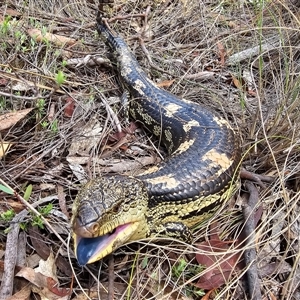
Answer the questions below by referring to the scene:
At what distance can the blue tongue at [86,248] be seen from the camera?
2.30 m

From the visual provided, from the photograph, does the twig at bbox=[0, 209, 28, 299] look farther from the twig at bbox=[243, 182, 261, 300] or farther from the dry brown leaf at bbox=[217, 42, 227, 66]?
the dry brown leaf at bbox=[217, 42, 227, 66]

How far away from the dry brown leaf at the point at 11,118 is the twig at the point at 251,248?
167 centimetres

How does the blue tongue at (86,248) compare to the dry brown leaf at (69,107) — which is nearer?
the blue tongue at (86,248)

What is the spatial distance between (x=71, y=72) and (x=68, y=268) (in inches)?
77.8

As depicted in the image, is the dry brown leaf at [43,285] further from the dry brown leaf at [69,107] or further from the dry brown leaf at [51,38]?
the dry brown leaf at [51,38]

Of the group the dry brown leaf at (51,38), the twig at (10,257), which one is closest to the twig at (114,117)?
the dry brown leaf at (51,38)

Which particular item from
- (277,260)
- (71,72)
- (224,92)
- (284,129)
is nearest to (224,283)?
(277,260)

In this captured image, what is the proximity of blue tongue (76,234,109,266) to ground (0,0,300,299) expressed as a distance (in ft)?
0.49

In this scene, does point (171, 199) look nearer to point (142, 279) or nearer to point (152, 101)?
point (142, 279)

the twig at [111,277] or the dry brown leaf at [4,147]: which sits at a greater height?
the dry brown leaf at [4,147]

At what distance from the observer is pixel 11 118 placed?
3215 mm

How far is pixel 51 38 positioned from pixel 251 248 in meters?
2.66

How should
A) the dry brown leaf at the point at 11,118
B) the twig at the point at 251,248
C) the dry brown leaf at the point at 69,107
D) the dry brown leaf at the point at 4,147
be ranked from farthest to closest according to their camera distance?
the dry brown leaf at the point at 69,107, the dry brown leaf at the point at 11,118, the dry brown leaf at the point at 4,147, the twig at the point at 251,248

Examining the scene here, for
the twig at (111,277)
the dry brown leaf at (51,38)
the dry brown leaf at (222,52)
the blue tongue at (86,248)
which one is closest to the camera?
the blue tongue at (86,248)
